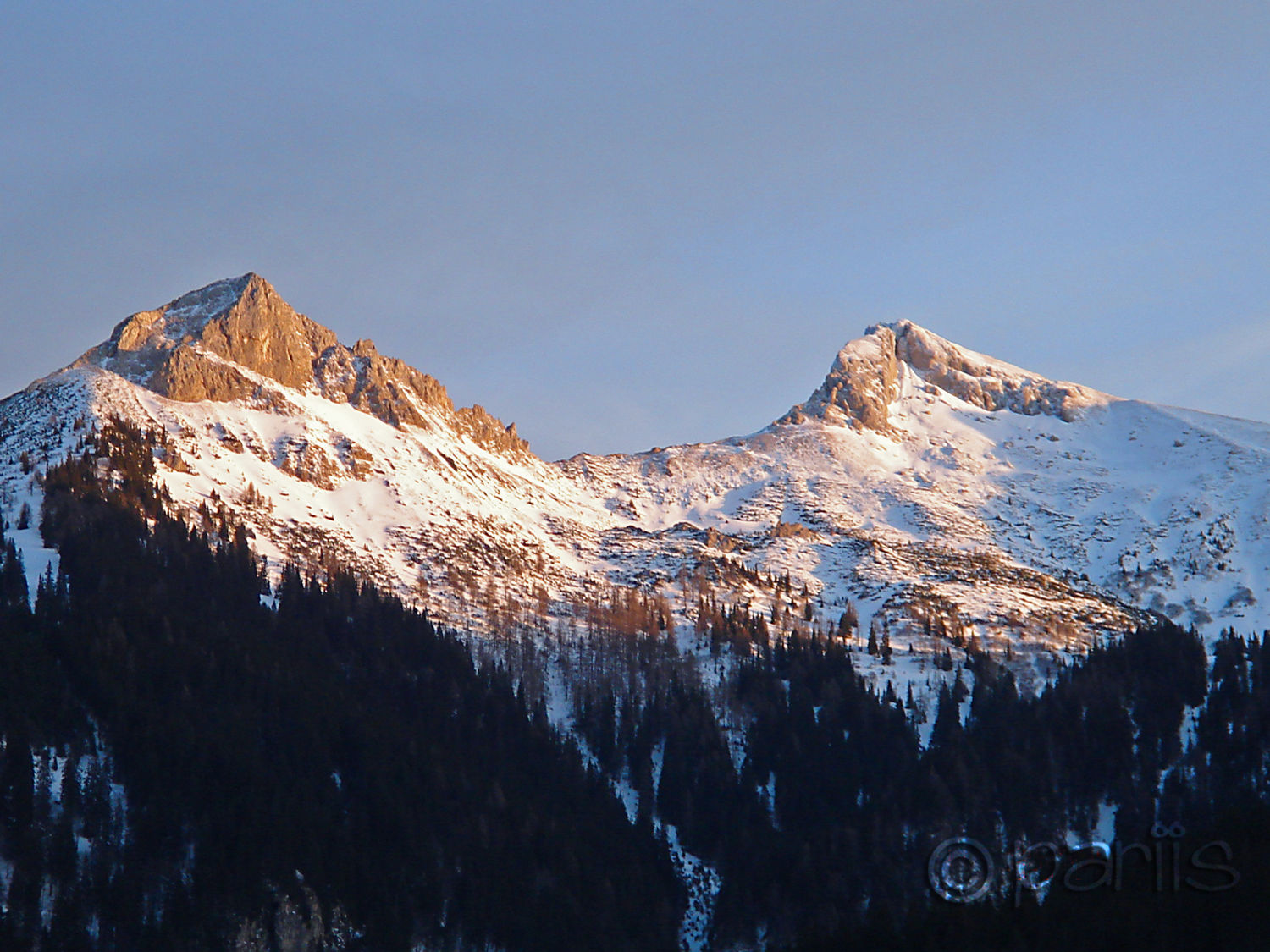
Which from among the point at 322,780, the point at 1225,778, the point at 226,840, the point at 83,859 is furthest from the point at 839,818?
the point at 83,859

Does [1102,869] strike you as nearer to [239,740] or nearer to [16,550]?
[239,740]

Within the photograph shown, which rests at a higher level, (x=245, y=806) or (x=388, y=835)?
(x=245, y=806)

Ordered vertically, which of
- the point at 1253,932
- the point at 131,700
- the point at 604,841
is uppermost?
the point at 131,700

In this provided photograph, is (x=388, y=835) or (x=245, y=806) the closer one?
(x=245, y=806)

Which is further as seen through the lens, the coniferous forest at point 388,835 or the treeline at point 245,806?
the treeline at point 245,806

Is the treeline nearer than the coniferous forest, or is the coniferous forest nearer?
the coniferous forest

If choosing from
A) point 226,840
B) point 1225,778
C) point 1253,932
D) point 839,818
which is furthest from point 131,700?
point 1225,778

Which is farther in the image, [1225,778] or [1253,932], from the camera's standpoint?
[1225,778]

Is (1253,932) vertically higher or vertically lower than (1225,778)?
lower

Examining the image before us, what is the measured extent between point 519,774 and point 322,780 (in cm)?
3058

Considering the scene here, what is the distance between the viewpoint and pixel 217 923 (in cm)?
15225

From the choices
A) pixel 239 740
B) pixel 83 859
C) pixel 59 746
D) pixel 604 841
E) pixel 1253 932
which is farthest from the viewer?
pixel 604 841

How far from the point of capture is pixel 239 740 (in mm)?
172250

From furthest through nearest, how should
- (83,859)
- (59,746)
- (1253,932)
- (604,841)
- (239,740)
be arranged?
(604,841), (239,740), (59,746), (83,859), (1253,932)
